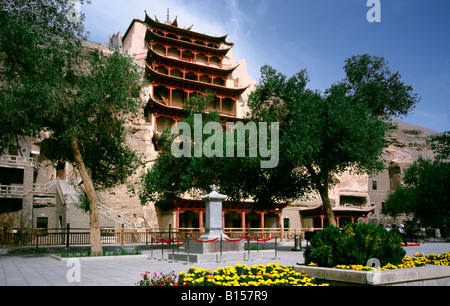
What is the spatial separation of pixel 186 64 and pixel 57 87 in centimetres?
3486

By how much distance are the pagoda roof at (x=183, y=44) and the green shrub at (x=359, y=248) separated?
4759 centimetres

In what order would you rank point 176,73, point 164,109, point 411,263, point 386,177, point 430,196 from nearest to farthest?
point 411,263, point 430,196, point 164,109, point 176,73, point 386,177

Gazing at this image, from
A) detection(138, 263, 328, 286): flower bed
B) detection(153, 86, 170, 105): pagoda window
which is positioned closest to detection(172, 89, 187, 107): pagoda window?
detection(153, 86, 170, 105): pagoda window

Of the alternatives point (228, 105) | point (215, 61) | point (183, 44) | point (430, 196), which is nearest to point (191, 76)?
point (183, 44)

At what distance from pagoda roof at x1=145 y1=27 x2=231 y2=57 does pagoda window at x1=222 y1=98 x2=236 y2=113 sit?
25.9 ft

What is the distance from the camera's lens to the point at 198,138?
27328 millimetres

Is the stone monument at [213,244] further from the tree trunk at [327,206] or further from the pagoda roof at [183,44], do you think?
the pagoda roof at [183,44]

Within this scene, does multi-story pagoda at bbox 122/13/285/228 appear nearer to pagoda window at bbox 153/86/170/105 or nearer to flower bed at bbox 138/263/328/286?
pagoda window at bbox 153/86/170/105

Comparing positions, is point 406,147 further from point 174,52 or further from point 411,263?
point 411,263

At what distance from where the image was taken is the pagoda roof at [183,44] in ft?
169

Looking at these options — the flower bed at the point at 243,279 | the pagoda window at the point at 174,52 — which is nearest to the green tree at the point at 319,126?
the flower bed at the point at 243,279

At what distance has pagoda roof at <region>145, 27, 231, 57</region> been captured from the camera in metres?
51.4

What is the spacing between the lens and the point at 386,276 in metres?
6.97
